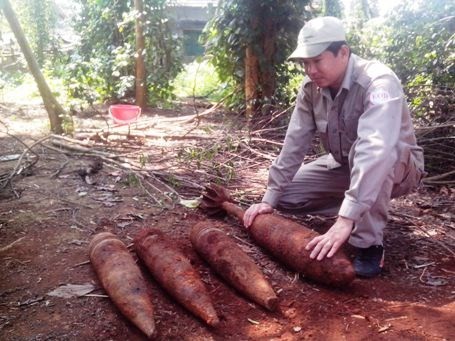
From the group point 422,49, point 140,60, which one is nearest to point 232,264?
point 422,49

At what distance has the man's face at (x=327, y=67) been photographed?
8.07 ft

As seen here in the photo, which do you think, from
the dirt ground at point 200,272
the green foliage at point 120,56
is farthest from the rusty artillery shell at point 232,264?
the green foliage at point 120,56

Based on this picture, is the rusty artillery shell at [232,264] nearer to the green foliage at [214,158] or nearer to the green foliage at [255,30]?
the green foliage at [214,158]

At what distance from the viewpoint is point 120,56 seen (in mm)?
8852

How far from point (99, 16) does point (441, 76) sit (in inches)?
294

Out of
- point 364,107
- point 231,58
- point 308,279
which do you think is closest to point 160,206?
point 308,279

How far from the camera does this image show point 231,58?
7578 mm

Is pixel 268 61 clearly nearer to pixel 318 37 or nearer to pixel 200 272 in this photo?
pixel 318 37

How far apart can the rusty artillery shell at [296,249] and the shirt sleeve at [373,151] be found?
0.27 metres

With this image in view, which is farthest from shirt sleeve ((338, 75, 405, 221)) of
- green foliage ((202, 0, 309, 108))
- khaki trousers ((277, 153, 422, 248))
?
green foliage ((202, 0, 309, 108))

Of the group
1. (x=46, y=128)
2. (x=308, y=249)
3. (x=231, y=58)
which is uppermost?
(x=231, y=58)

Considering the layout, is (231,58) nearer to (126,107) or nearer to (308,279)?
(126,107)

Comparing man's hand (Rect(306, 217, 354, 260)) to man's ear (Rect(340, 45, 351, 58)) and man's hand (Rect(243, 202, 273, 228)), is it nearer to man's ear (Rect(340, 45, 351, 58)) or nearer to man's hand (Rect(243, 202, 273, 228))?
man's hand (Rect(243, 202, 273, 228))

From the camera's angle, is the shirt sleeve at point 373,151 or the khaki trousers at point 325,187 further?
the khaki trousers at point 325,187
